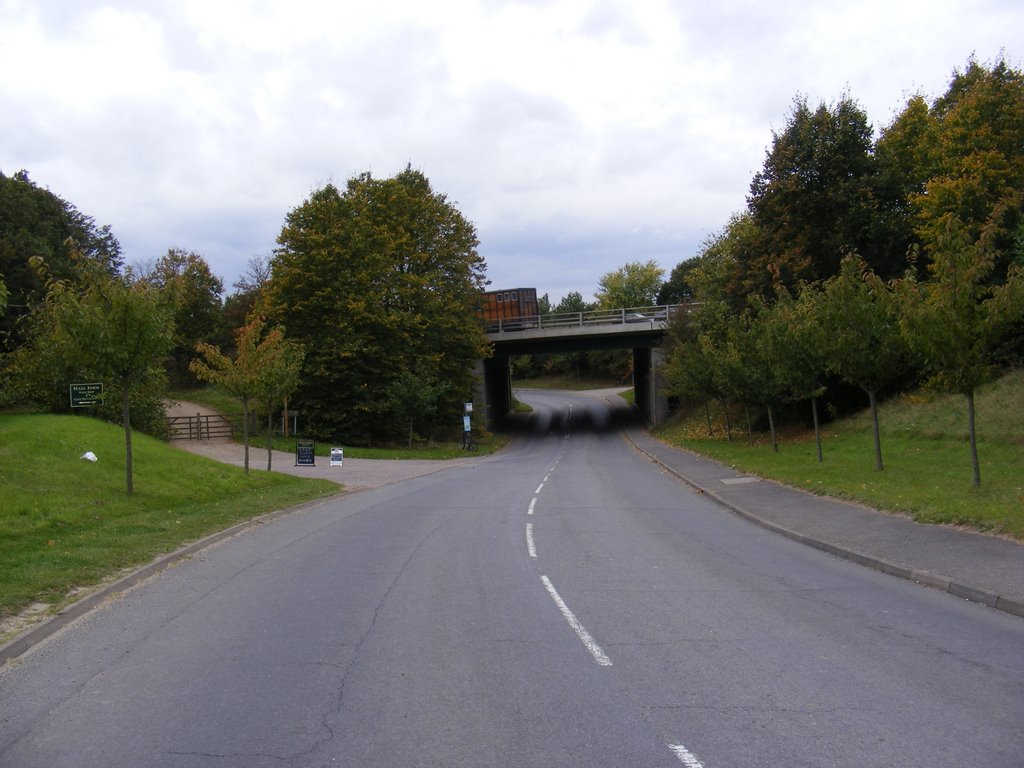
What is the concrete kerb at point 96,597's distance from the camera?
7.24 meters

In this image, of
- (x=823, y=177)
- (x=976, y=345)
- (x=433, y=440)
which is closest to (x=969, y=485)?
(x=976, y=345)

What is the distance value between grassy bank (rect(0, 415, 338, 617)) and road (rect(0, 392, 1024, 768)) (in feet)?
3.28

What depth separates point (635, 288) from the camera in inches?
4818

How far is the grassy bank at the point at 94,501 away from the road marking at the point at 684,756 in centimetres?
661

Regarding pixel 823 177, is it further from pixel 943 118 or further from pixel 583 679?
pixel 583 679

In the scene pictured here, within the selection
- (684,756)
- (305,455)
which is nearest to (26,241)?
(305,455)

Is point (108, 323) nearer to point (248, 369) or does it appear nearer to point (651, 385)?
point (248, 369)

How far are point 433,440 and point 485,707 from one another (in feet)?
161

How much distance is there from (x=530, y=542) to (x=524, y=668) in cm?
718

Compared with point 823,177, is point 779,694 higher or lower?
lower

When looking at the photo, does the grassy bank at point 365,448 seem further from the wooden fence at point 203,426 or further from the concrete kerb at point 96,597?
the concrete kerb at point 96,597

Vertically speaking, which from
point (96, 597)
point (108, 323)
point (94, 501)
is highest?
point (108, 323)

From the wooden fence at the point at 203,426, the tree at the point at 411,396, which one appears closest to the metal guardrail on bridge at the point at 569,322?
the tree at the point at 411,396

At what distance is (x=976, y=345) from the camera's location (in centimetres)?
1547
